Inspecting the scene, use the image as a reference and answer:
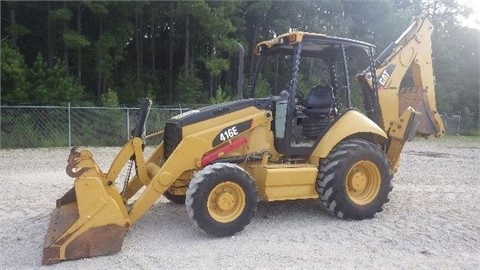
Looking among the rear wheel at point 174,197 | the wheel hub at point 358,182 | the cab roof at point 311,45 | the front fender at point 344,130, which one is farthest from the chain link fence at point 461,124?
the rear wheel at point 174,197

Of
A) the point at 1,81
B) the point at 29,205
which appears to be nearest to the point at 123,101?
the point at 1,81

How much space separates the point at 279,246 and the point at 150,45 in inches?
1180

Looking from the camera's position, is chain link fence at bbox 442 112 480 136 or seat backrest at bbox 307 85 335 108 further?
chain link fence at bbox 442 112 480 136

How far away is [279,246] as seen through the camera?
17.8 ft

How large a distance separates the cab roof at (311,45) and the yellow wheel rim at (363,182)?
1.74 meters

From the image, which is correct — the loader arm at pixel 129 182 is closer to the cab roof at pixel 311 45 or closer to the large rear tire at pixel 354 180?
the large rear tire at pixel 354 180

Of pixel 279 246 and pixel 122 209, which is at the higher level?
pixel 122 209

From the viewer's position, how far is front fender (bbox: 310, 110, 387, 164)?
259 inches

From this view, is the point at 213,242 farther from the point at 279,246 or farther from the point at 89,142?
the point at 89,142

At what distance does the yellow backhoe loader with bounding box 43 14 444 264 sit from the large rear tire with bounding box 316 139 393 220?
0.01 meters

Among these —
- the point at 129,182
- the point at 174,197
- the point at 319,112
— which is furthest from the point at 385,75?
the point at 129,182

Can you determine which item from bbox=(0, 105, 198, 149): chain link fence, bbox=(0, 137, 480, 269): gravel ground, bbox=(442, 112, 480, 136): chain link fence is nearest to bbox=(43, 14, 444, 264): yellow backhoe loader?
bbox=(0, 137, 480, 269): gravel ground

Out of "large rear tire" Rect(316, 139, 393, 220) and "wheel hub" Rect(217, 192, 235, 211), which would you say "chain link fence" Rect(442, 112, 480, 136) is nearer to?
"large rear tire" Rect(316, 139, 393, 220)

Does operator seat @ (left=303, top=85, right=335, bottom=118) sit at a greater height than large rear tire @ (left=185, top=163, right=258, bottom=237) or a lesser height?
greater
